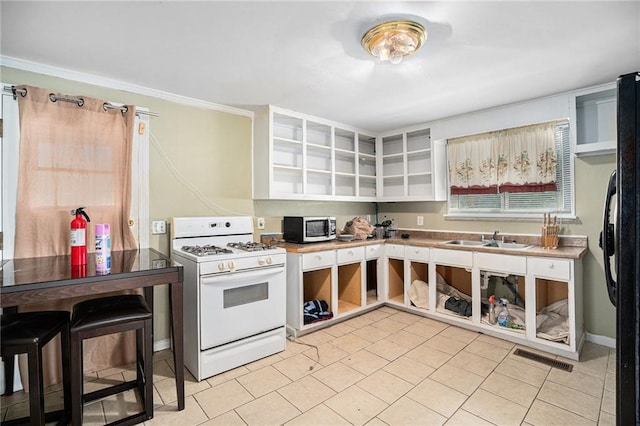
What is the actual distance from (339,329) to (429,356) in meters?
0.93

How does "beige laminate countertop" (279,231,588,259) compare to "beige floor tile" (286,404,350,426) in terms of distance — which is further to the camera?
"beige laminate countertop" (279,231,588,259)

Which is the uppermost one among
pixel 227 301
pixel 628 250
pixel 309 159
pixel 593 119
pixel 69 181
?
pixel 593 119

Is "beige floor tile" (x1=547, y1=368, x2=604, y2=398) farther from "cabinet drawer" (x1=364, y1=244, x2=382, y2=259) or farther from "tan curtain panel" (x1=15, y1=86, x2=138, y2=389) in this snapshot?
"tan curtain panel" (x1=15, y1=86, x2=138, y2=389)

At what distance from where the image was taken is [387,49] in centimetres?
196

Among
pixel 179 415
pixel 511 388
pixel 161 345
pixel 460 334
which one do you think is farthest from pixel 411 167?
pixel 179 415

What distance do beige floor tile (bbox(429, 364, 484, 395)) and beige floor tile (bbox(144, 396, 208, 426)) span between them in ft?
5.27

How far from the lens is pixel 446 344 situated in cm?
283

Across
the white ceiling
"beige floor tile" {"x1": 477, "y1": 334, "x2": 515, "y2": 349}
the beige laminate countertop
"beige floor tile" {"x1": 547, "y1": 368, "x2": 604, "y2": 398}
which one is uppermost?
the white ceiling

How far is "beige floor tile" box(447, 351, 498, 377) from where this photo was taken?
94.0 inches

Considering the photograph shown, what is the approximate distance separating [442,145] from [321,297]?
2.37 metres

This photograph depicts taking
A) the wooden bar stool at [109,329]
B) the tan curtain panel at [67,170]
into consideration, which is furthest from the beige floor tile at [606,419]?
the tan curtain panel at [67,170]

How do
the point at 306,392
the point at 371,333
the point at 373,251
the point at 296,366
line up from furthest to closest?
the point at 373,251, the point at 371,333, the point at 296,366, the point at 306,392

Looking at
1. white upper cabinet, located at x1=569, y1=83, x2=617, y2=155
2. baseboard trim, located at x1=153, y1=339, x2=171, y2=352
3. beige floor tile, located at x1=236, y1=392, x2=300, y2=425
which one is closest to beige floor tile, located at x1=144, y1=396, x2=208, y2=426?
beige floor tile, located at x1=236, y1=392, x2=300, y2=425

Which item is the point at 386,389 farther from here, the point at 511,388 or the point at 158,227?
the point at 158,227
